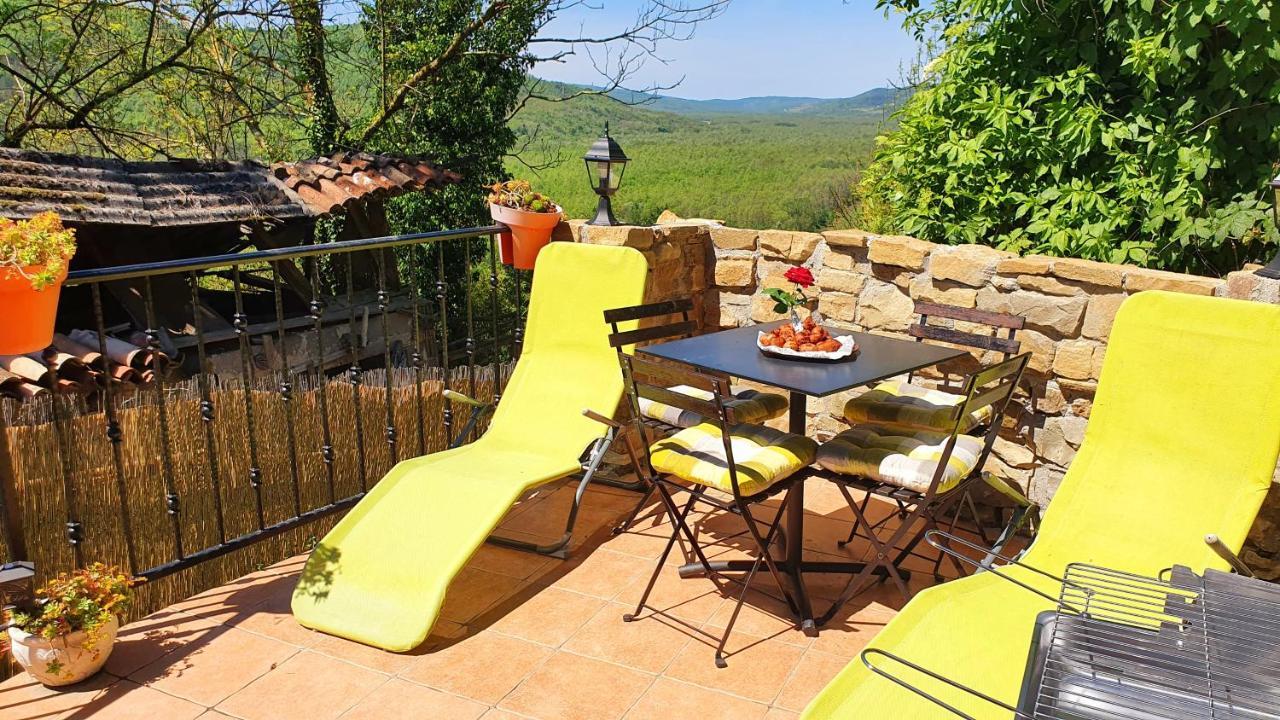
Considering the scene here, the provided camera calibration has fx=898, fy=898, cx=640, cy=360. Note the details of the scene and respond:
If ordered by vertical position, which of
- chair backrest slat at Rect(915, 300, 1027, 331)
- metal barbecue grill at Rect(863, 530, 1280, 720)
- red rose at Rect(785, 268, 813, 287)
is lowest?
metal barbecue grill at Rect(863, 530, 1280, 720)

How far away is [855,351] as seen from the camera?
3098 millimetres

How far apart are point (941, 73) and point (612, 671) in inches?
153

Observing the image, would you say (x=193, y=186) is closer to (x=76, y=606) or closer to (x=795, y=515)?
(x=76, y=606)

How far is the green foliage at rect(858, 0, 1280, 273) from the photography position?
3.67m

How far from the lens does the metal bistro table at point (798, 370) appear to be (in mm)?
2762

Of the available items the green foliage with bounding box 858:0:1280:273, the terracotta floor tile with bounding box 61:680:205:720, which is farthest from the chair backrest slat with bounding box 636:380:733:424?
the green foliage with bounding box 858:0:1280:273

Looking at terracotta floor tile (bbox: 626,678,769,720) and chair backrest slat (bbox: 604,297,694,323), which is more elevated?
chair backrest slat (bbox: 604,297,694,323)

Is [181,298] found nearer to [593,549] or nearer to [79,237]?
[79,237]

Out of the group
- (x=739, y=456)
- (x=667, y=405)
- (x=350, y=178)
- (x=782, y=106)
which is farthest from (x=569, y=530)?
(x=782, y=106)

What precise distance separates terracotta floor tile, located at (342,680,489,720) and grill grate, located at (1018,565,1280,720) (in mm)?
1496

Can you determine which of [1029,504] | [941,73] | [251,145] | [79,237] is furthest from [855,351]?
[251,145]

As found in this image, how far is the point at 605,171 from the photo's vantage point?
4.08m

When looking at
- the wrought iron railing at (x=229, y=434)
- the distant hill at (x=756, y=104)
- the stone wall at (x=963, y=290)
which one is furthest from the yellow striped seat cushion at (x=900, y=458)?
the distant hill at (x=756, y=104)

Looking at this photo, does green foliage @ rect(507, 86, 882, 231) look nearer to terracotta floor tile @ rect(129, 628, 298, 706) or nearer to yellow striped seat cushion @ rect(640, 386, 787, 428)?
yellow striped seat cushion @ rect(640, 386, 787, 428)
